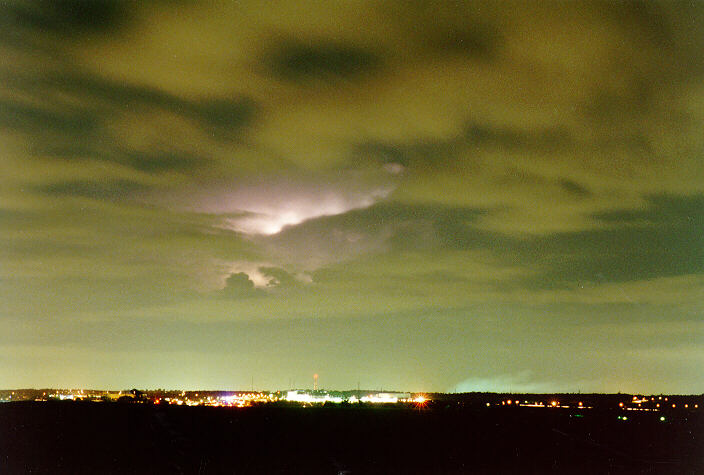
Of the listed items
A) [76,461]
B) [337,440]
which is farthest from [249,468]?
[337,440]

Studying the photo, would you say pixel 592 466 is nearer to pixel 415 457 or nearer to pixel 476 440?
pixel 415 457

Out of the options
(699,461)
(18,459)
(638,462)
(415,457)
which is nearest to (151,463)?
(18,459)

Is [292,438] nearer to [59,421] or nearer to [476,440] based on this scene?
[476,440]

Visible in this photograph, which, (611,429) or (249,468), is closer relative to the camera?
(249,468)

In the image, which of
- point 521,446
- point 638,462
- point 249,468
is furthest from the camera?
point 521,446

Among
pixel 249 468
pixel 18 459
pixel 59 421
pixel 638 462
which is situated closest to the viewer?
pixel 249 468

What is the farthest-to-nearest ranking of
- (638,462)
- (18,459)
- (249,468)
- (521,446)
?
(521,446) → (638,462) → (18,459) → (249,468)
